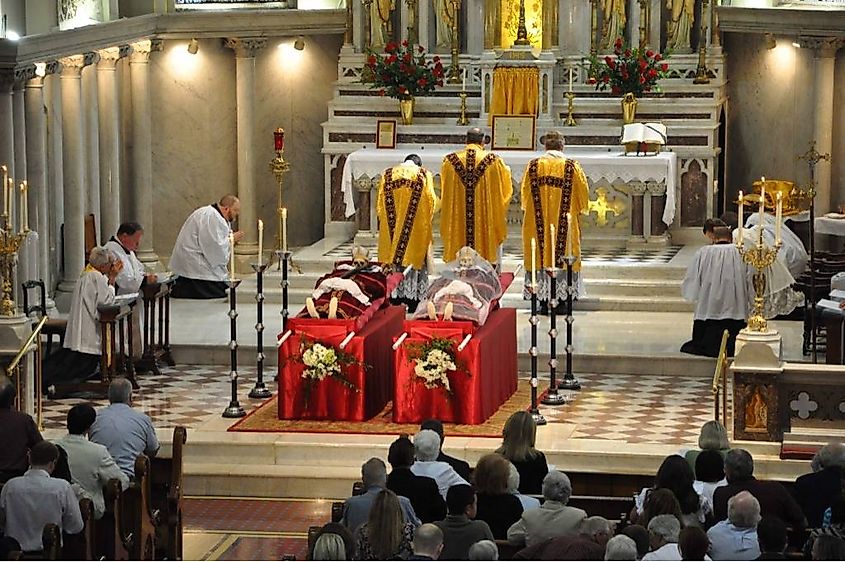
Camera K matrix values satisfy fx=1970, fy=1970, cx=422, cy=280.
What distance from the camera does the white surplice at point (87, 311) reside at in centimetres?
1545

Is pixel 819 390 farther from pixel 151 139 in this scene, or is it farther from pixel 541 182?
pixel 151 139

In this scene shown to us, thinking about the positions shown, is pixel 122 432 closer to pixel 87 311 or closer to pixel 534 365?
pixel 534 365

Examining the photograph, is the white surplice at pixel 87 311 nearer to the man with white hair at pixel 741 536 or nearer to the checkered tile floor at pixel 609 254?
the checkered tile floor at pixel 609 254

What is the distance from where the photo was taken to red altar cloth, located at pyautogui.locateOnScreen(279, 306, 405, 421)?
13.9 meters

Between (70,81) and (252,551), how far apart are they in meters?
9.10

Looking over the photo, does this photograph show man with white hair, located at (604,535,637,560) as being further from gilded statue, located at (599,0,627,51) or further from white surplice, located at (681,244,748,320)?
gilded statue, located at (599,0,627,51)

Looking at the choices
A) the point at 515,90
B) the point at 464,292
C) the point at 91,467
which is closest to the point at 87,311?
the point at 464,292

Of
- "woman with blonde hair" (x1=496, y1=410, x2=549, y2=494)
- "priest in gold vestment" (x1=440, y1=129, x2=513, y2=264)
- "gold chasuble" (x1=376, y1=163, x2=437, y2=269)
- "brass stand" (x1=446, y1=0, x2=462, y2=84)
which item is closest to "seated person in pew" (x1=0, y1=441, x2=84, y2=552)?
"woman with blonde hair" (x1=496, y1=410, x2=549, y2=494)

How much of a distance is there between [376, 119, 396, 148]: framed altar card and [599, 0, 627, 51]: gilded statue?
8.73 ft

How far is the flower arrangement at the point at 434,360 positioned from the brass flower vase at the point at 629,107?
8300mm

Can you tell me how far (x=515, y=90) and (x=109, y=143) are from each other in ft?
14.8

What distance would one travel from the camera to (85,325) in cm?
1552

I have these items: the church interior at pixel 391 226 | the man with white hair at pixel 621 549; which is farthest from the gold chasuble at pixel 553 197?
the man with white hair at pixel 621 549

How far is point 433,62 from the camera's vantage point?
22.2m
